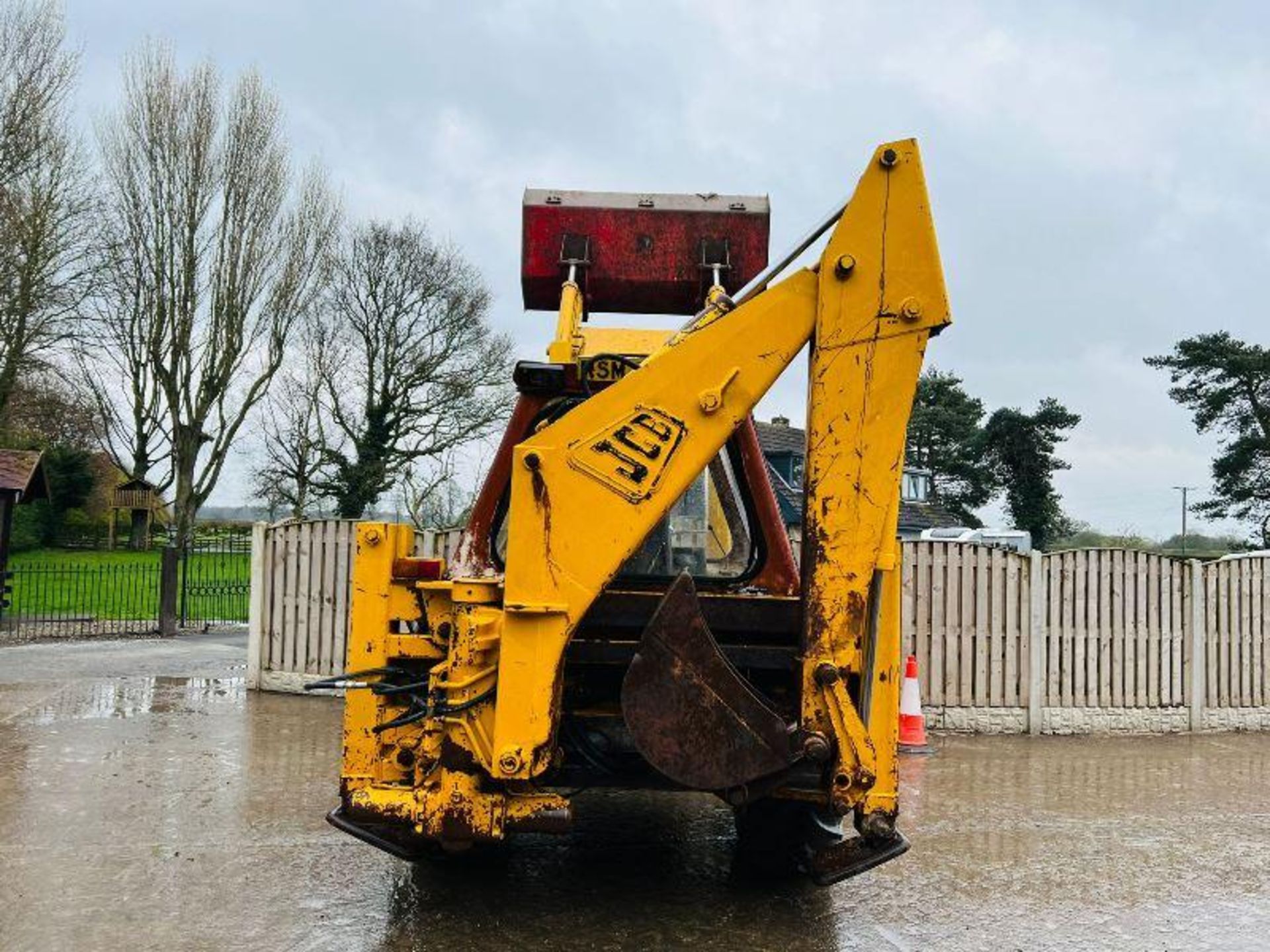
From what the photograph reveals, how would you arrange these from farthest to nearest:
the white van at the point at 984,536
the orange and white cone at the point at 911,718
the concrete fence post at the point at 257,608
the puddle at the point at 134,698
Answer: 1. the white van at the point at 984,536
2. the concrete fence post at the point at 257,608
3. the puddle at the point at 134,698
4. the orange and white cone at the point at 911,718

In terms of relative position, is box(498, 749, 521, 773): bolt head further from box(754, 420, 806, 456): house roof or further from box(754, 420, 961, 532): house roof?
box(754, 420, 806, 456): house roof

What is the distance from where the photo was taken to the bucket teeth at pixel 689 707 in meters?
3.60

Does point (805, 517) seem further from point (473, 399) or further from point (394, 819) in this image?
point (473, 399)

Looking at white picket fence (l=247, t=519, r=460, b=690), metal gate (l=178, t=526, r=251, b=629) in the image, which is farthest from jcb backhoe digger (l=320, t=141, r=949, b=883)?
metal gate (l=178, t=526, r=251, b=629)

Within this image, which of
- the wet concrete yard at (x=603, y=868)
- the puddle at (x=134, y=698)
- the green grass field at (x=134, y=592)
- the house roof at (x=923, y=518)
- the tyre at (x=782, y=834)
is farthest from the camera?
the house roof at (x=923, y=518)

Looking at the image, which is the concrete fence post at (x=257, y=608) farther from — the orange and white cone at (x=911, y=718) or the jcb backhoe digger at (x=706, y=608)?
the jcb backhoe digger at (x=706, y=608)

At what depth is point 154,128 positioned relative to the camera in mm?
26203

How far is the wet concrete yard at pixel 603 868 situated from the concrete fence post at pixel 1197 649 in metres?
1.43

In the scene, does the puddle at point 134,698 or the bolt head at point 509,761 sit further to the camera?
the puddle at point 134,698

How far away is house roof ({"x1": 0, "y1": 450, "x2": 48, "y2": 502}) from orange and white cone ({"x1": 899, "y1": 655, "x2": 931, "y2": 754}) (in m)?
14.6

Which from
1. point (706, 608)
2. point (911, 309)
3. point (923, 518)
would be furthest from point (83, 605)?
point (923, 518)

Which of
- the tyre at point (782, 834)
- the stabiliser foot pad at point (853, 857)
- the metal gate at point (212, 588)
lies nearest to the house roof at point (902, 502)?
the metal gate at point (212, 588)

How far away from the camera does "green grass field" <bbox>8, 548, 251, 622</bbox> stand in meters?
18.1

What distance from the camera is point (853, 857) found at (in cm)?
392
